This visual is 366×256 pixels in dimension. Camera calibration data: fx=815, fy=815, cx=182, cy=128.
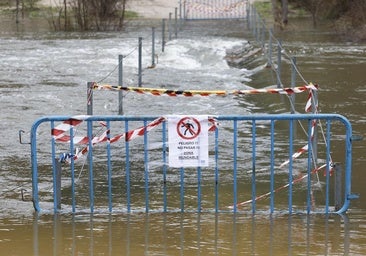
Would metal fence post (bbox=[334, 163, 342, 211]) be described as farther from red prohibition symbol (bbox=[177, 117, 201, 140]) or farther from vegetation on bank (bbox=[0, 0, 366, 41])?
vegetation on bank (bbox=[0, 0, 366, 41])

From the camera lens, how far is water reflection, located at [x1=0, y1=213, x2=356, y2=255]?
7.48 m

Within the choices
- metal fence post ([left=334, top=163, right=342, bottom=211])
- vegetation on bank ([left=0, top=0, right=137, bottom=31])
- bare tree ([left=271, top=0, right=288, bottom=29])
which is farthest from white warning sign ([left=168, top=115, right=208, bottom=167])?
bare tree ([left=271, top=0, right=288, bottom=29])

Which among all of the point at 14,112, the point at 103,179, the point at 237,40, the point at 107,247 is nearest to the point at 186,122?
the point at 107,247

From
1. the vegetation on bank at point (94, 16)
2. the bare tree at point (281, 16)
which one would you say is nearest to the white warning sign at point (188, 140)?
the vegetation on bank at point (94, 16)

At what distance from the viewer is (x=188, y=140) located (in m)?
8.59

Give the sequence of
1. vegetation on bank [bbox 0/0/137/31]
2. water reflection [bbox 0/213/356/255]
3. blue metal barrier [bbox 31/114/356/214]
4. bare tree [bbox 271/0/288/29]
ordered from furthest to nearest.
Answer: bare tree [bbox 271/0/288/29] < vegetation on bank [bbox 0/0/137/31] < blue metal barrier [bbox 31/114/356/214] < water reflection [bbox 0/213/356/255]

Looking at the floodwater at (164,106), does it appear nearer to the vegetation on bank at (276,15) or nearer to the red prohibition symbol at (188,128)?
the red prohibition symbol at (188,128)

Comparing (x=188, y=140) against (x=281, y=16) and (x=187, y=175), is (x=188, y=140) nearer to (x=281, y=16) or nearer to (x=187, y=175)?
(x=187, y=175)

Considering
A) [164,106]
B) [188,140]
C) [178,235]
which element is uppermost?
[164,106]

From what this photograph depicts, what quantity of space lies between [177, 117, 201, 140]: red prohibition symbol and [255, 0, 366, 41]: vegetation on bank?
1024 inches

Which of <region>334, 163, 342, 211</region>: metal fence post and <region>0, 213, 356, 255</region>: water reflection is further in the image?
<region>334, 163, 342, 211</region>: metal fence post

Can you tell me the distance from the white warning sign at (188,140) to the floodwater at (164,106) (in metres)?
0.61

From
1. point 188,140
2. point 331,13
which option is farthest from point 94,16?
point 188,140

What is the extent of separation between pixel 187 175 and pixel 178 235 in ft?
9.37
